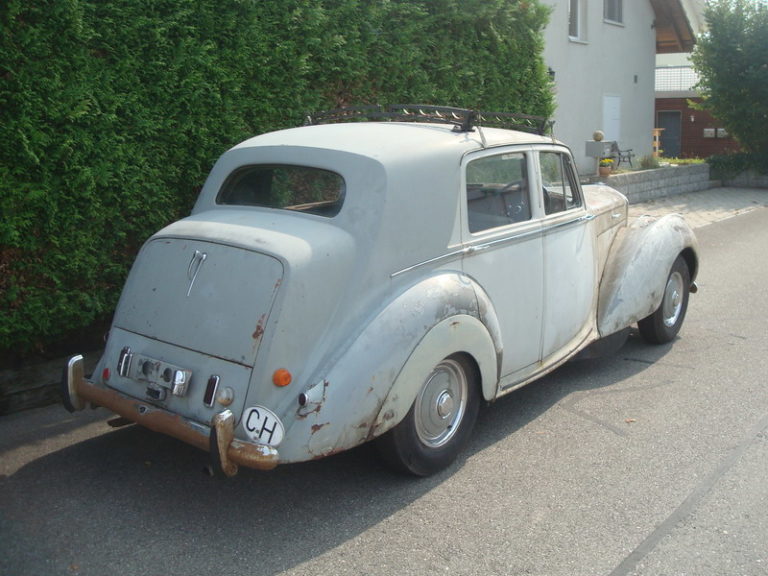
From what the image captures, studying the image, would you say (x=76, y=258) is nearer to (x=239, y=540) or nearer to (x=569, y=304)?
(x=239, y=540)

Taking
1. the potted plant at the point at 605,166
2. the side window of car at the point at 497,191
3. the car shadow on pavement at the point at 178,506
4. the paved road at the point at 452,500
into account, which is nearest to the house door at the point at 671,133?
the potted plant at the point at 605,166

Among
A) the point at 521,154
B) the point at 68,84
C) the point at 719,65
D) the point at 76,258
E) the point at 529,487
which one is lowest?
the point at 529,487

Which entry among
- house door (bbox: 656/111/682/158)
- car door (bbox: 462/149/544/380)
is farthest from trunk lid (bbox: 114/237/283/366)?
house door (bbox: 656/111/682/158)

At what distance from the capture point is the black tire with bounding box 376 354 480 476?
13.7ft

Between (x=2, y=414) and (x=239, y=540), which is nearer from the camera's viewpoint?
(x=239, y=540)

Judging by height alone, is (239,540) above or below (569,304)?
below

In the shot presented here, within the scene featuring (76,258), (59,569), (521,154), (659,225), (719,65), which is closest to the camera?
(59,569)

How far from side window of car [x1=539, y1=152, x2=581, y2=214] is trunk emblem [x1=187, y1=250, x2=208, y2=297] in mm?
2298

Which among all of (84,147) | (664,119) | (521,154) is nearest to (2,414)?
(84,147)

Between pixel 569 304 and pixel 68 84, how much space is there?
142 inches

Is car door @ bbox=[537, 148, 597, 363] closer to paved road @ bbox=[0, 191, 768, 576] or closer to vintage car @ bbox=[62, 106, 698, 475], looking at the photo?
vintage car @ bbox=[62, 106, 698, 475]

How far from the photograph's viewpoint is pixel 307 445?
3.72 meters

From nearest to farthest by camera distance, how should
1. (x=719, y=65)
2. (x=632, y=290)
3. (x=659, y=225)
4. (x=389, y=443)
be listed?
(x=389, y=443) → (x=632, y=290) → (x=659, y=225) → (x=719, y=65)

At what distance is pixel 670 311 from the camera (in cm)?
665
